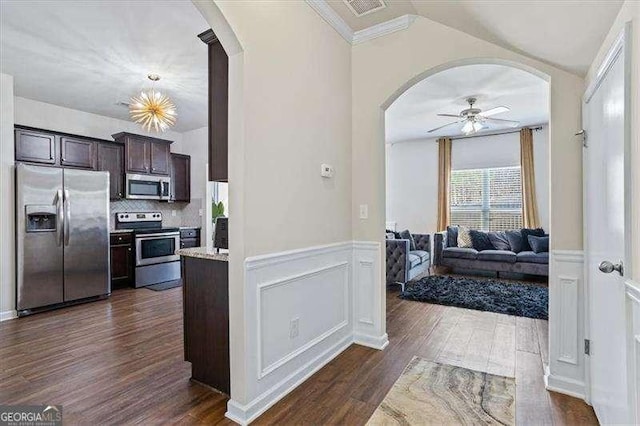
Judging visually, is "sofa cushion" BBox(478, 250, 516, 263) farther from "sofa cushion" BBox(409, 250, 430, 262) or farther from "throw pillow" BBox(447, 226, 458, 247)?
"sofa cushion" BBox(409, 250, 430, 262)

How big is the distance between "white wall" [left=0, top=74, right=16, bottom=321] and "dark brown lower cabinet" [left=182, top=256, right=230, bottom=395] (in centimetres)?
305

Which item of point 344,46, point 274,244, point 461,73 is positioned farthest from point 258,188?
point 461,73

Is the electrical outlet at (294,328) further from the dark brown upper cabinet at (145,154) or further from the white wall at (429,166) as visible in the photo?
the white wall at (429,166)

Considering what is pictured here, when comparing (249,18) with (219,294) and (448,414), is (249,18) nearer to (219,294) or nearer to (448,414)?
(219,294)

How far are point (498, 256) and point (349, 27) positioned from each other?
15.5 ft

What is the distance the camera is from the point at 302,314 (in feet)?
7.87

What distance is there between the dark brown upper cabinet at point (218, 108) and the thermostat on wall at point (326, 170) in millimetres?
773

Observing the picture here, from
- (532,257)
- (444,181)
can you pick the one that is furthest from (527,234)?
(444,181)

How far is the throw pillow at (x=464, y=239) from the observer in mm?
6312

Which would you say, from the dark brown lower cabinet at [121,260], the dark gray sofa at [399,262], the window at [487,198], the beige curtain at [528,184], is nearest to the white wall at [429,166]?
the beige curtain at [528,184]

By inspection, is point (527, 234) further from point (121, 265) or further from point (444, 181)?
point (121, 265)

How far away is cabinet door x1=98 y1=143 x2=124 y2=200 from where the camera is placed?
524 centimetres

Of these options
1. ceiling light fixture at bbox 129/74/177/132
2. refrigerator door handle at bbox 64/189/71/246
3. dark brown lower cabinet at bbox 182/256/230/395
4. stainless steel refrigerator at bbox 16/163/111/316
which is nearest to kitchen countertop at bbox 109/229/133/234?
stainless steel refrigerator at bbox 16/163/111/316

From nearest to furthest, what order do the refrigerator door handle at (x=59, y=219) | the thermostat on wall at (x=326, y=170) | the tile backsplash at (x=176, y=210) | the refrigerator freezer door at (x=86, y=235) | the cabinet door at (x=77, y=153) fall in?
the thermostat on wall at (x=326, y=170)
the refrigerator door handle at (x=59, y=219)
the refrigerator freezer door at (x=86, y=235)
the cabinet door at (x=77, y=153)
the tile backsplash at (x=176, y=210)
